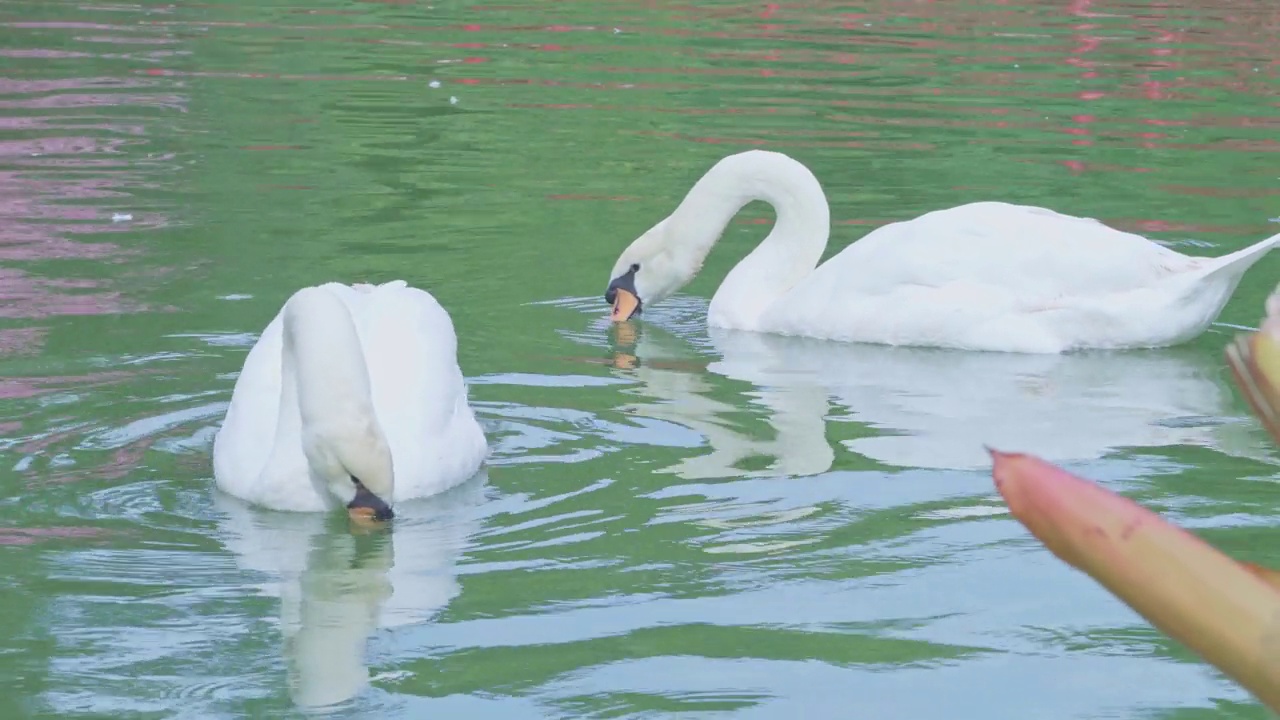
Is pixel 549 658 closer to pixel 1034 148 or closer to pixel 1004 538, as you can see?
pixel 1004 538

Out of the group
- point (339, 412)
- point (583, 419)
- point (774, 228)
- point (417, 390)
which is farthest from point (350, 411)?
point (774, 228)

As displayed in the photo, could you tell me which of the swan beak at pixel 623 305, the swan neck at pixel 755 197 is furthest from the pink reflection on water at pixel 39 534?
the swan neck at pixel 755 197

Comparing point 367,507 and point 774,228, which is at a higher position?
point 774,228

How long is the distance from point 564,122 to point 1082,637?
8.96 metres

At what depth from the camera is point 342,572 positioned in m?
4.27

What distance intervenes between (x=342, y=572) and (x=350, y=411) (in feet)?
1.17

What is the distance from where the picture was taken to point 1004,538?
454 centimetres

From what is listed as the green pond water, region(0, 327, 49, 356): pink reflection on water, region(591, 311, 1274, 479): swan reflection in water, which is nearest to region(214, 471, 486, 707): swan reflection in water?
the green pond water

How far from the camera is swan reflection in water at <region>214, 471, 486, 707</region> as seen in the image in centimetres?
364

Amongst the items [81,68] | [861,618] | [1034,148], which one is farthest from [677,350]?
[81,68]

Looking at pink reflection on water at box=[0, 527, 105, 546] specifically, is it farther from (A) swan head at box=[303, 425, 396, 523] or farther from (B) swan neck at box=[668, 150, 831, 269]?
(B) swan neck at box=[668, 150, 831, 269]

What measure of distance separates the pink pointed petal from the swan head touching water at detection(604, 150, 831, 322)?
704cm

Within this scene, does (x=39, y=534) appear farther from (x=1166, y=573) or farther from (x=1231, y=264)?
(x=1166, y=573)

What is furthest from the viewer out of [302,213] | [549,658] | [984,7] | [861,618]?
[984,7]
